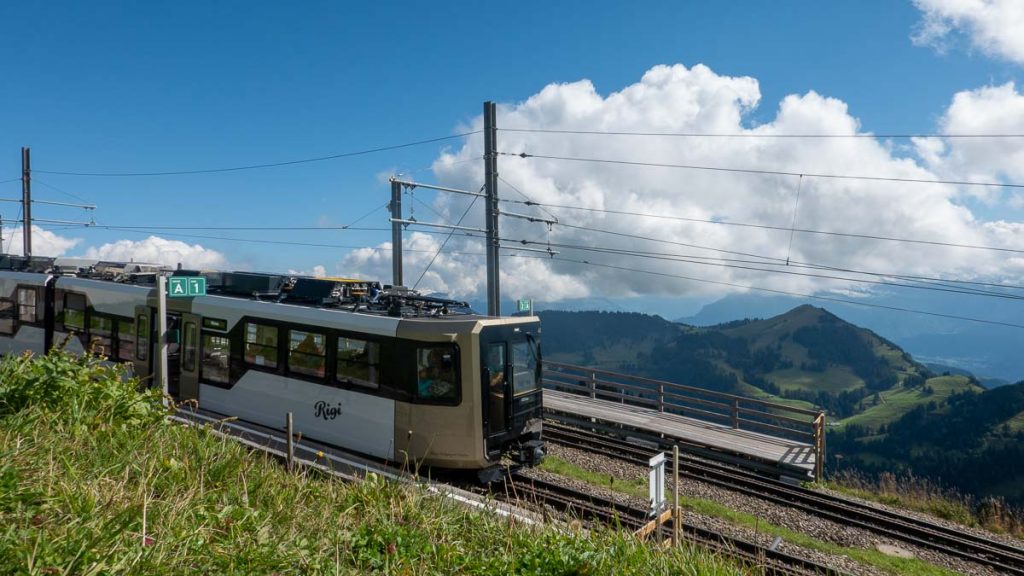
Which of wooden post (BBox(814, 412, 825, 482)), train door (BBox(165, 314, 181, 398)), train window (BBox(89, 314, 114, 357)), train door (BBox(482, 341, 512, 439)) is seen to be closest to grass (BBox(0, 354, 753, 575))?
train door (BBox(482, 341, 512, 439))

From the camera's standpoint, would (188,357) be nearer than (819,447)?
Yes

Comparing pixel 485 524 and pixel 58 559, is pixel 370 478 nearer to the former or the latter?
pixel 485 524

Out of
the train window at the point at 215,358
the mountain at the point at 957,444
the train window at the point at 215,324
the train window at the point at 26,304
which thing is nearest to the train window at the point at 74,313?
the train window at the point at 26,304

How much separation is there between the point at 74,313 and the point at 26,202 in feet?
52.3

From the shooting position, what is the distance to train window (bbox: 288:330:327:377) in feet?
37.6

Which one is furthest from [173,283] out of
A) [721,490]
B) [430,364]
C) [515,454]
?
[721,490]

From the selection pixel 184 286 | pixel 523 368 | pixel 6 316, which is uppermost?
pixel 184 286

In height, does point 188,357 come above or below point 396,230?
below

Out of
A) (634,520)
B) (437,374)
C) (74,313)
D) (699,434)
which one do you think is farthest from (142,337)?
(699,434)

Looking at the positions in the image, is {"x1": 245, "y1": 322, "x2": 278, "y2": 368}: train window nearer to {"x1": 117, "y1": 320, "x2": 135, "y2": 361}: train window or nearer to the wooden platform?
{"x1": 117, "y1": 320, "x2": 135, "y2": 361}: train window

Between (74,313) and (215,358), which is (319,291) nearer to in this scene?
(215,358)

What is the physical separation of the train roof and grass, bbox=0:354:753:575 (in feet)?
16.6

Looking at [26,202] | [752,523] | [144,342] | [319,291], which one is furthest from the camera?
[26,202]

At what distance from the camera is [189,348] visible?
13820mm
